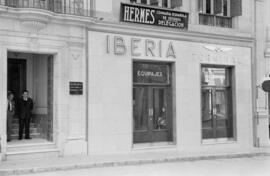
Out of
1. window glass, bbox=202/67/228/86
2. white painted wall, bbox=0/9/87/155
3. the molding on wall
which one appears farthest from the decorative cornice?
window glass, bbox=202/67/228/86

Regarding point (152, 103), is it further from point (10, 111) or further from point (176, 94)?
point (10, 111)

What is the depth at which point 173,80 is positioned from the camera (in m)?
18.5

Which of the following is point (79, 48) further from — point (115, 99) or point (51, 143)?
point (51, 143)

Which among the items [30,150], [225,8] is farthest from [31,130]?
[225,8]

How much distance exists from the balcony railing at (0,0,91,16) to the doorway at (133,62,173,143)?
10.3ft

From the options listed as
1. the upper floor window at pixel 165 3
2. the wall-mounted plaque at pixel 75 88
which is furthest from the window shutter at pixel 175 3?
the wall-mounted plaque at pixel 75 88

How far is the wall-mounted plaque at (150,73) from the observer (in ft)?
58.4

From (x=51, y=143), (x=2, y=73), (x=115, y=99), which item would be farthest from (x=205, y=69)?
(x=2, y=73)

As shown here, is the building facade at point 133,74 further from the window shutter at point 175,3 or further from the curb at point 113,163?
the curb at point 113,163

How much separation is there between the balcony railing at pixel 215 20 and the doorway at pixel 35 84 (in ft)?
23.1

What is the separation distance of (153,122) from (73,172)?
594cm

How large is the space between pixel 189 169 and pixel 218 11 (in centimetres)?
886

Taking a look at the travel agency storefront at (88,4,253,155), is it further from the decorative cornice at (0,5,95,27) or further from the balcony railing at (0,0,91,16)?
the decorative cornice at (0,5,95,27)

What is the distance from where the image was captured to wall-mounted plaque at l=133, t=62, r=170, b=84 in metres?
17.8
